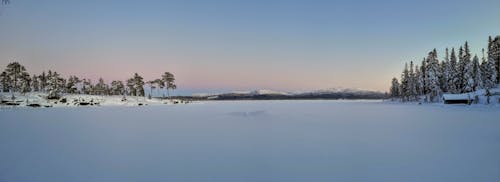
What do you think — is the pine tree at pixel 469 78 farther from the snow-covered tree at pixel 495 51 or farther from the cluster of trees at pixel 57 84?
the cluster of trees at pixel 57 84

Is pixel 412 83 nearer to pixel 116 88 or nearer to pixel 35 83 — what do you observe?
pixel 116 88

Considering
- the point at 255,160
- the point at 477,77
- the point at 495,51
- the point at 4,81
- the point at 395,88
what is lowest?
the point at 255,160

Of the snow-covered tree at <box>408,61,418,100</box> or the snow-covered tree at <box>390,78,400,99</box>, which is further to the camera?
the snow-covered tree at <box>390,78,400,99</box>

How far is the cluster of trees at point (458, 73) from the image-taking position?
81.9 meters

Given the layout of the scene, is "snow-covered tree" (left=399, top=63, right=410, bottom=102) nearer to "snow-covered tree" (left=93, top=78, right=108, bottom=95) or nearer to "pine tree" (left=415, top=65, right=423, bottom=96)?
"pine tree" (left=415, top=65, right=423, bottom=96)

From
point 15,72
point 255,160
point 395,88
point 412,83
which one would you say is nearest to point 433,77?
point 412,83

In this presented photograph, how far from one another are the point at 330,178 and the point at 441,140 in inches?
394

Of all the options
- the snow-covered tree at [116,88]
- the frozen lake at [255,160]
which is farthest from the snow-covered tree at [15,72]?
the frozen lake at [255,160]

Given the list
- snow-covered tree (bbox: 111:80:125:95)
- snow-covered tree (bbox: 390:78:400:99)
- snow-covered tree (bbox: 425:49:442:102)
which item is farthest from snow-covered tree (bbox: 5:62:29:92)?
snow-covered tree (bbox: 390:78:400:99)

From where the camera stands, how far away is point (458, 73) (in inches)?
3450

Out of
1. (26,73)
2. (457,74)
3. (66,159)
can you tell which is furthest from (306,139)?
(26,73)

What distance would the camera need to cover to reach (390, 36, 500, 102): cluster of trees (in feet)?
269

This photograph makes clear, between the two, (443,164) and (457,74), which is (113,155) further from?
(457,74)

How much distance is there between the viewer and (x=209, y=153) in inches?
463
